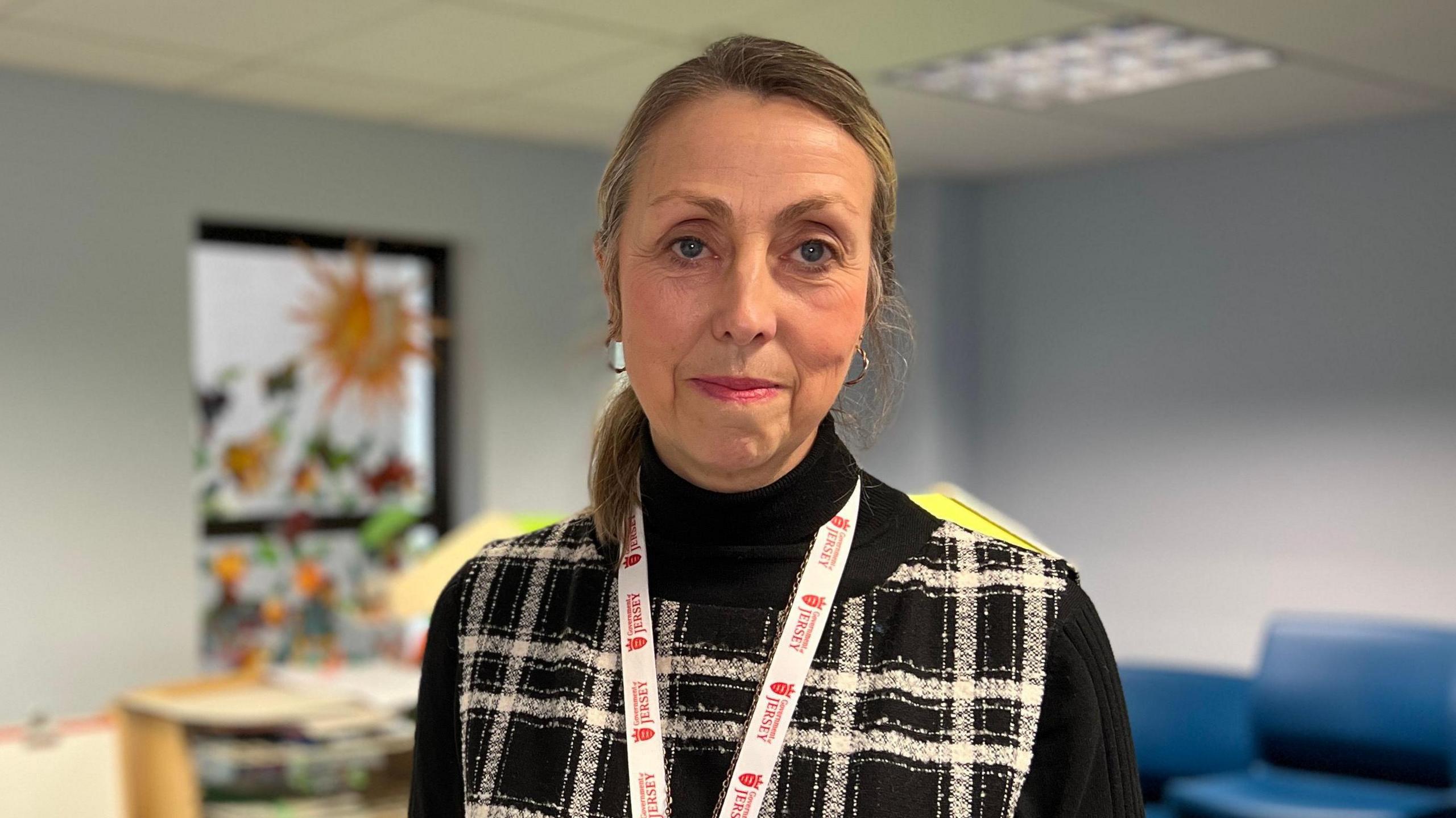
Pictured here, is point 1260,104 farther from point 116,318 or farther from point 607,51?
point 116,318

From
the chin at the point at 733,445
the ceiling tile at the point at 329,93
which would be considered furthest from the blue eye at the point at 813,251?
the ceiling tile at the point at 329,93

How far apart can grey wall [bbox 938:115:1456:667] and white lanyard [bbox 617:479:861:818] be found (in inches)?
178

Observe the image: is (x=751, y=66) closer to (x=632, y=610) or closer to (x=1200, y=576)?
(x=632, y=610)

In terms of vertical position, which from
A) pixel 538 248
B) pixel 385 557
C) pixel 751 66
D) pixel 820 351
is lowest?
pixel 385 557

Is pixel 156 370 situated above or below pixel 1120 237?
below

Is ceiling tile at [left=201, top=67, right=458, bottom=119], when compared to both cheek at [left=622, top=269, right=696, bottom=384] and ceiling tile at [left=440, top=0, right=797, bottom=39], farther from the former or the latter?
cheek at [left=622, top=269, right=696, bottom=384]

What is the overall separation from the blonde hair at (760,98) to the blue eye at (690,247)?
0.07m

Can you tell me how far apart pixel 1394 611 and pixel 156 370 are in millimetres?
4104

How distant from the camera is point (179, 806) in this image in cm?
338

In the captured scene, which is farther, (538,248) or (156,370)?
(538,248)

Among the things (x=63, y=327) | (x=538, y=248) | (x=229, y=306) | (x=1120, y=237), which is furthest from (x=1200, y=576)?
(x=63, y=327)

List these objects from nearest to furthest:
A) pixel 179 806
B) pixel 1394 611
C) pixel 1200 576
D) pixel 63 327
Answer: pixel 179 806 < pixel 63 327 < pixel 1394 611 < pixel 1200 576

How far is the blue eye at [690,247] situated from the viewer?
0.93 m

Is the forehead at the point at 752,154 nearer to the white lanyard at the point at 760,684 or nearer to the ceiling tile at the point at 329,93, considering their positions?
the white lanyard at the point at 760,684
